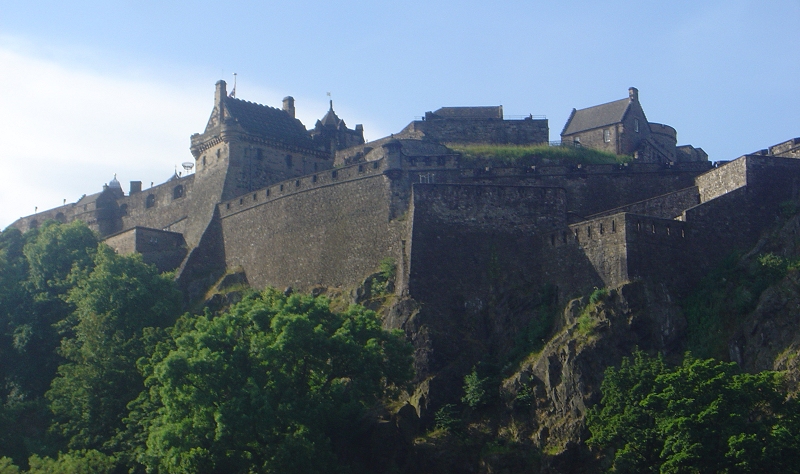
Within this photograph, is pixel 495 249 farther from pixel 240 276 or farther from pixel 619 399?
pixel 240 276

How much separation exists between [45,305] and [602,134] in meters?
33.3

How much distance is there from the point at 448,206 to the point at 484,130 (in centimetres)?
1828

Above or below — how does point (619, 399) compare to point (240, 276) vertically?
below

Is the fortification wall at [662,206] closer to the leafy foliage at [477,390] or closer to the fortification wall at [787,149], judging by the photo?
the fortification wall at [787,149]

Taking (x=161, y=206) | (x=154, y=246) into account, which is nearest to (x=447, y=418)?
(x=154, y=246)

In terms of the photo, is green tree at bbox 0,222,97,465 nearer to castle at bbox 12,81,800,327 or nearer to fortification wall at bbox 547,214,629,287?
castle at bbox 12,81,800,327

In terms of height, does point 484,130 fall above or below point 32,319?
above

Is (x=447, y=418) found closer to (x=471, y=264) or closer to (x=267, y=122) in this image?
(x=471, y=264)

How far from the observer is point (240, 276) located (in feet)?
212

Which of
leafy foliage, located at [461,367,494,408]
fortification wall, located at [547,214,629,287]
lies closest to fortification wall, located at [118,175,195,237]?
leafy foliage, located at [461,367,494,408]

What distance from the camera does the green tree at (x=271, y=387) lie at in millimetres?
44594

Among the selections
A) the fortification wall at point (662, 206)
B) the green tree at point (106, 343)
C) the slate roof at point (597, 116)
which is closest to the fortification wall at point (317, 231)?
the green tree at point (106, 343)

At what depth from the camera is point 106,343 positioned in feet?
184

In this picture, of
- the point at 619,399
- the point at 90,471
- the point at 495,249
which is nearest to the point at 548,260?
the point at 495,249
